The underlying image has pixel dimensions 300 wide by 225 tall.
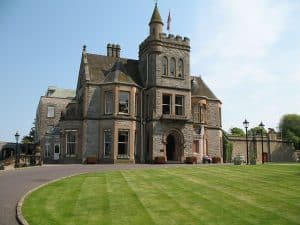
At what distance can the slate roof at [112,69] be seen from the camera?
42.2 m

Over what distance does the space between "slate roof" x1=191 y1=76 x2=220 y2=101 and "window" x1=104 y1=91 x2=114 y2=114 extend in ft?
39.2

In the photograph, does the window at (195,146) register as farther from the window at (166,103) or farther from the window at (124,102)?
the window at (124,102)

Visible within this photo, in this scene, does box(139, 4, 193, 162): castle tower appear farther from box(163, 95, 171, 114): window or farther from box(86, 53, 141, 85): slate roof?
box(86, 53, 141, 85): slate roof

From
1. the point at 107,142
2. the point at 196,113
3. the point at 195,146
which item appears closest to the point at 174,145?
the point at 195,146

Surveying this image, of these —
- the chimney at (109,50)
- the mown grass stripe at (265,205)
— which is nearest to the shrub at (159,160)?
the chimney at (109,50)

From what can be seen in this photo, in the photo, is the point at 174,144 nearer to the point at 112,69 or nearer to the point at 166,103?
the point at 166,103

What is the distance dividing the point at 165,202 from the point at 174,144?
97.7ft

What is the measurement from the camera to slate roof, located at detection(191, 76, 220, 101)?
4838 centimetres

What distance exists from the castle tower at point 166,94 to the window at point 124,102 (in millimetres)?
2565

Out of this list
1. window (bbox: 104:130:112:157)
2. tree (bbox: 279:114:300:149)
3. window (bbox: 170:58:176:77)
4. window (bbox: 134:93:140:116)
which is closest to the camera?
window (bbox: 104:130:112:157)

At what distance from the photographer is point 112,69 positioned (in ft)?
144

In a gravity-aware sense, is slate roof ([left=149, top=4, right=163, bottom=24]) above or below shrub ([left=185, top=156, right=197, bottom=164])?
above

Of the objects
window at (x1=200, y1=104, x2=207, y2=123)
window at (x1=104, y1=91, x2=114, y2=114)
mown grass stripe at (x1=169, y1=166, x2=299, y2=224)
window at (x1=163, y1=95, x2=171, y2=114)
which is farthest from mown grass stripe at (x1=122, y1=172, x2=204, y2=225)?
window at (x1=200, y1=104, x2=207, y2=123)

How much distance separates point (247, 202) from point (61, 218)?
6.64 m
